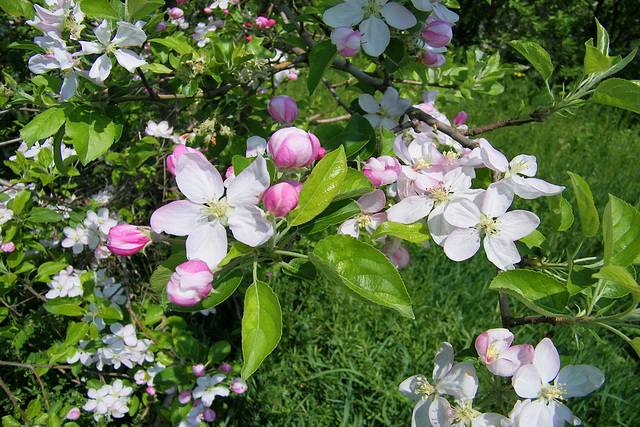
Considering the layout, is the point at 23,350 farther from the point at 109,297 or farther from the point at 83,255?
the point at 109,297

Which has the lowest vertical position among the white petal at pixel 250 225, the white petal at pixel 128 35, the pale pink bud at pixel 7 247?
the pale pink bud at pixel 7 247

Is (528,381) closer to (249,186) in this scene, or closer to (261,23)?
(249,186)

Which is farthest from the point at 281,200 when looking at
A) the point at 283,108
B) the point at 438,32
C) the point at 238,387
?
the point at 238,387

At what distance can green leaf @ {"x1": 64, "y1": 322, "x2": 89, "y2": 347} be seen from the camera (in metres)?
1.56

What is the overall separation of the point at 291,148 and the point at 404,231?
0.26 meters

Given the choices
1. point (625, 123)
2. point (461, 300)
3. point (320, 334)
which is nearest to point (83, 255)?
point (320, 334)

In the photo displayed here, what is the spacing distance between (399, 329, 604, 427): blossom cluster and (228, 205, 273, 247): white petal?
1.49 ft

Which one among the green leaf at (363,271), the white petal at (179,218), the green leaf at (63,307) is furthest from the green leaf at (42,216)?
the green leaf at (363,271)

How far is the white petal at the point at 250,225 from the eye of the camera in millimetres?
699

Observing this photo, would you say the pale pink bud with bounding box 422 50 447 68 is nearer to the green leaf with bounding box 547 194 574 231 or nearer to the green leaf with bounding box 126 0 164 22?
the green leaf with bounding box 547 194 574 231

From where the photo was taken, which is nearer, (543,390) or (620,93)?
(543,390)

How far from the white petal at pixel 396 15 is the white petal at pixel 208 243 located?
Result: 0.61 m

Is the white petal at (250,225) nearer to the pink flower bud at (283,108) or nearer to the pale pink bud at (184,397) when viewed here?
the pink flower bud at (283,108)

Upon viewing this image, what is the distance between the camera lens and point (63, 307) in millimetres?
1559
